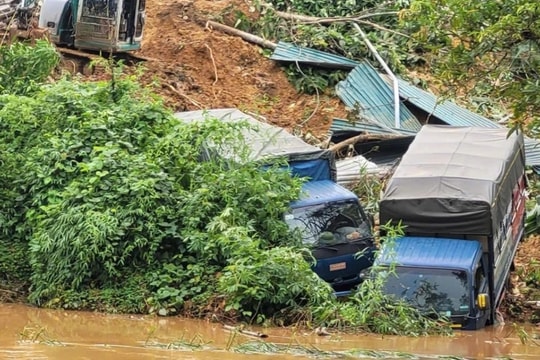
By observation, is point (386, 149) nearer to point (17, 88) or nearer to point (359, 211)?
point (359, 211)

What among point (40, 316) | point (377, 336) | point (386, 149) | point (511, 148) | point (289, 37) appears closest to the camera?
point (377, 336)

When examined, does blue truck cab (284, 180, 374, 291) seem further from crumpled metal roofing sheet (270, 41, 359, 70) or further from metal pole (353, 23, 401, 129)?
crumpled metal roofing sheet (270, 41, 359, 70)

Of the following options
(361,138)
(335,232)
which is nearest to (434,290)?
(335,232)

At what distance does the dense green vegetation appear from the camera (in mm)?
14969

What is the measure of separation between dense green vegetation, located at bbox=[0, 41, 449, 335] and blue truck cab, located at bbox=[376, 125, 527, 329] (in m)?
0.48

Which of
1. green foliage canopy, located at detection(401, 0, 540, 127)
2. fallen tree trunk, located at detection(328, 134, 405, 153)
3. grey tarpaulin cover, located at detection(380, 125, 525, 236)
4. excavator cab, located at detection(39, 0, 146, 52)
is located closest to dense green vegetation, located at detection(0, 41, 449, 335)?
grey tarpaulin cover, located at detection(380, 125, 525, 236)

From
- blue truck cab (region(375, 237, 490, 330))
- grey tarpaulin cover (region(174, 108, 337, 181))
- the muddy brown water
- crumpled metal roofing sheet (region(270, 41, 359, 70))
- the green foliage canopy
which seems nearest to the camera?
the green foliage canopy

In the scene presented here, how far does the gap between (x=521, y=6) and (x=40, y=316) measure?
8.44 metres

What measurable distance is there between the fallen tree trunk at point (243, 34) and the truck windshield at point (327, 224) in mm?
10710

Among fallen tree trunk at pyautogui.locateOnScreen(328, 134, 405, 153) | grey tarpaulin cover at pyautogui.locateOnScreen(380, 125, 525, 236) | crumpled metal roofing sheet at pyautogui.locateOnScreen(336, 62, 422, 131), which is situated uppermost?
grey tarpaulin cover at pyautogui.locateOnScreen(380, 125, 525, 236)

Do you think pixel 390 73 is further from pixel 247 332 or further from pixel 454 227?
pixel 247 332

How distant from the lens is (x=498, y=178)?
1622cm

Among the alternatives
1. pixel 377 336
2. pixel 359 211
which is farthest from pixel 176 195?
pixel 377 336

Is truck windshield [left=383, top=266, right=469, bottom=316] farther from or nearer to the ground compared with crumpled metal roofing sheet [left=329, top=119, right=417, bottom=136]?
farther from the ground
